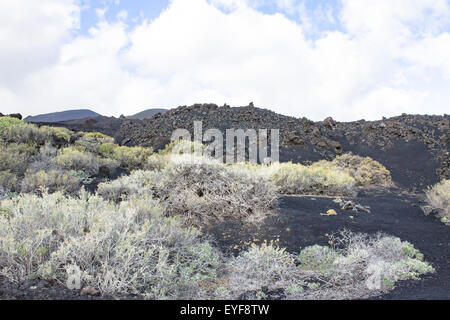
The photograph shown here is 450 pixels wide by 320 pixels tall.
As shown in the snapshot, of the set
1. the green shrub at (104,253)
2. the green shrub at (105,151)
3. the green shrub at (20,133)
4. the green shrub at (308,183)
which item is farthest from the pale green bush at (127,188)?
the green shrub at (20,133)

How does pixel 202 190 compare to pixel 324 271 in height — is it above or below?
above

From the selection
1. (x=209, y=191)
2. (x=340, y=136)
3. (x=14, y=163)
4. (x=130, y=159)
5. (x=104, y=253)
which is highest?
(x=340, y=136)

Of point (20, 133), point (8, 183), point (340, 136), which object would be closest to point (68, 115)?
point (340, 136)

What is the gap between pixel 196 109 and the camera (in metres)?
22.2

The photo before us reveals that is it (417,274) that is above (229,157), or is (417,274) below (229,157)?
below

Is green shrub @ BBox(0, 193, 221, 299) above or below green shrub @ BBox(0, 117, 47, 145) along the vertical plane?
below

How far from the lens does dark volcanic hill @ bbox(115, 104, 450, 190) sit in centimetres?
1612

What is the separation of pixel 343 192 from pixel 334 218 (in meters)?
3.16

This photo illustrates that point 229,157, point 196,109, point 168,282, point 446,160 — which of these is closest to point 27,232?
point 168,282

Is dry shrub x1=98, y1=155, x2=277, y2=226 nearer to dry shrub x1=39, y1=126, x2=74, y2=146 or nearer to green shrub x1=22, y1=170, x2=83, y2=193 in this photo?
green shrub x1=22, y1=170, x2=83, y2=193

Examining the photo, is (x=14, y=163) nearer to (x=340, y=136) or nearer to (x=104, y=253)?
(x=104, y=253)

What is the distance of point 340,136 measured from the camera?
2077 centimetres

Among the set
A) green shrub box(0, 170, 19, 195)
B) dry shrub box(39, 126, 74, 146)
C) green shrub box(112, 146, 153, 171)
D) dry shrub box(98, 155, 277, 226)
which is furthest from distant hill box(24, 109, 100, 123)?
dry shrub box(98, 155, 277, 226)
